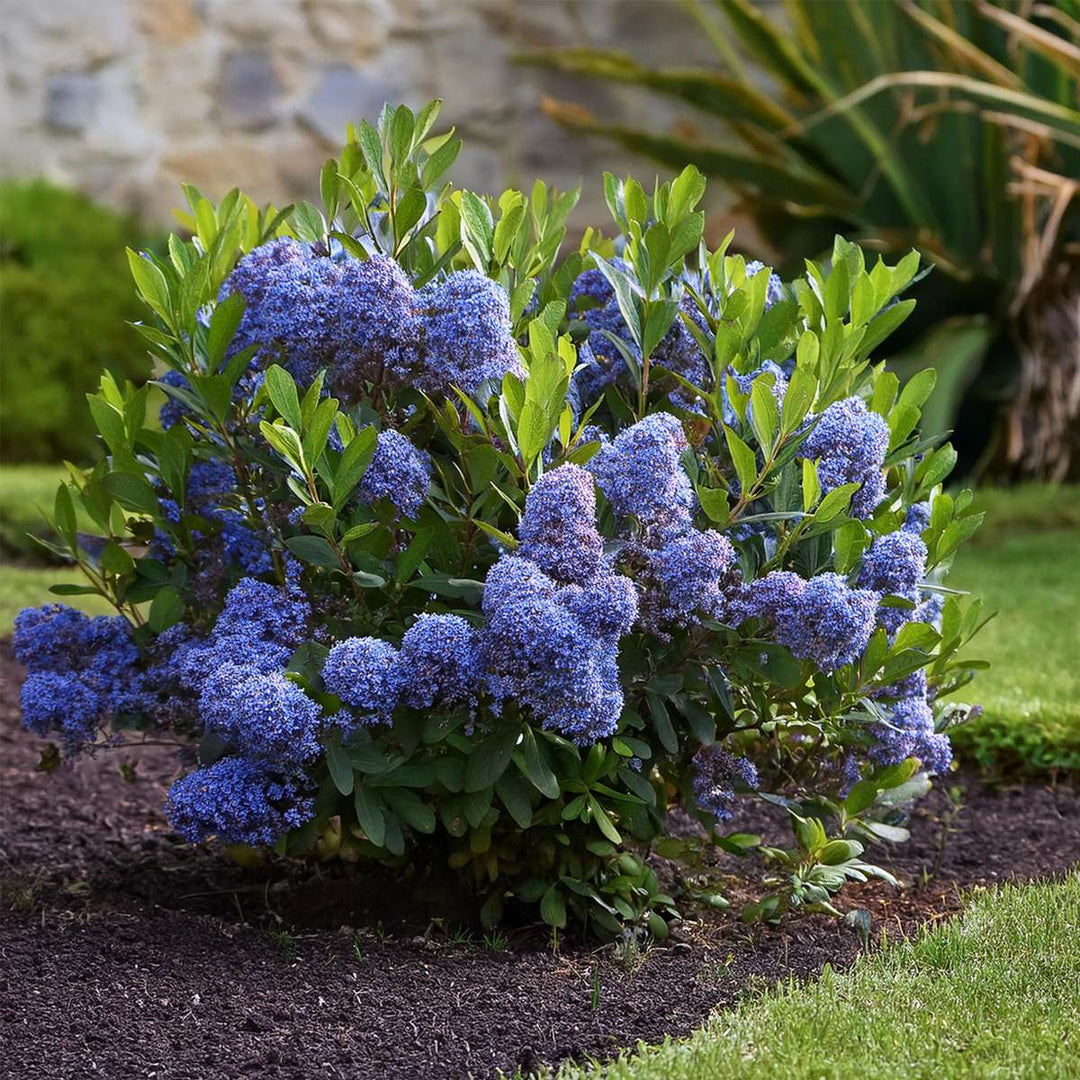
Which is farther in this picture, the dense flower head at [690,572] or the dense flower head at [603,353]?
the dense flower head at [603,353]

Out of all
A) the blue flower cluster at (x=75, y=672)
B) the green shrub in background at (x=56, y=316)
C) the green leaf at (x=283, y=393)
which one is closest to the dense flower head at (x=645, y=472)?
the green leaf at (x=283, y=393)

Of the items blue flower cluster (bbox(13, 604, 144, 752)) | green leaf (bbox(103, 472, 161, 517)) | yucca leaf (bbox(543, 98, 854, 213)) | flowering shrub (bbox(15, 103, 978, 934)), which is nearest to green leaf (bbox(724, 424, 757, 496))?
flowering shrub (bbox(15, 103, 978, 934))

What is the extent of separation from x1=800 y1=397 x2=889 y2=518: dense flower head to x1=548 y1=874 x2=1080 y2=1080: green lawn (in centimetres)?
69

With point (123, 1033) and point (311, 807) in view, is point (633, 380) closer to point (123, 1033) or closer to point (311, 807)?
point (311, 807)

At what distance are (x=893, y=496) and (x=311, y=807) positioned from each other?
3.40 ft

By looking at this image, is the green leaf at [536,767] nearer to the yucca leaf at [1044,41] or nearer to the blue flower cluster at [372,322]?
the blue flower cluster at [372,322]

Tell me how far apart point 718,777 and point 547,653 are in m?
0.49

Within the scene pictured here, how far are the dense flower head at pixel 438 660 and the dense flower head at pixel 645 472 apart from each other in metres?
0.27

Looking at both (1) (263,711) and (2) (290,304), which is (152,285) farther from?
(1) (263,711)

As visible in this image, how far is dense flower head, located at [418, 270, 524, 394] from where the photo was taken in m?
2.09

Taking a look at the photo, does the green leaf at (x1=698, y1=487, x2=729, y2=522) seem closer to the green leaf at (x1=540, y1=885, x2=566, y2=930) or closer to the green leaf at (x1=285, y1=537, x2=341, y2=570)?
the green leaf at (x1=285, y1=537, x2=341, y2=570)

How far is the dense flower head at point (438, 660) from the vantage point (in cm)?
202

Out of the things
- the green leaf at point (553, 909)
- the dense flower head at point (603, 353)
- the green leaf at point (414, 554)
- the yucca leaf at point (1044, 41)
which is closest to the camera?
the green leaf at point (414, 554)

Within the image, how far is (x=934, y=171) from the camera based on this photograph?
6.58 meters
